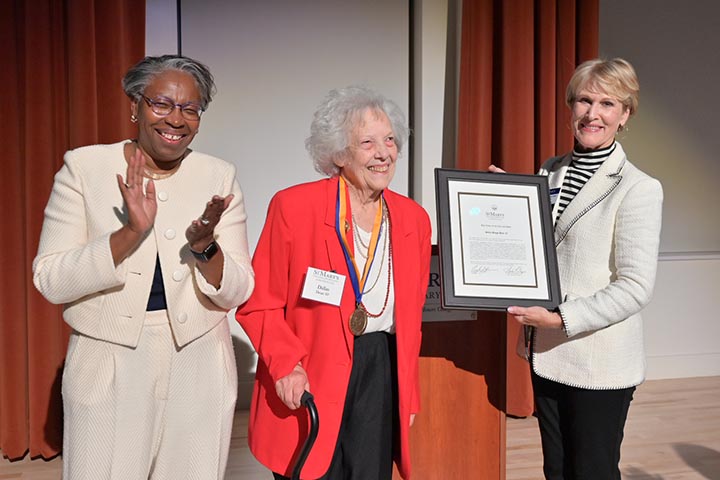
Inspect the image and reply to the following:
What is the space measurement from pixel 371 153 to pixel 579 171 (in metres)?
0.68

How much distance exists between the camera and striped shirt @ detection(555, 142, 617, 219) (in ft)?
6.81

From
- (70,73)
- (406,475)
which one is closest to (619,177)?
(406,475)

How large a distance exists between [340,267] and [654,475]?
2.40m

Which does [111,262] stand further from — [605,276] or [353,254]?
[605,276]

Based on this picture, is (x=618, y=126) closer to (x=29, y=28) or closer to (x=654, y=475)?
(x=654, y=475)

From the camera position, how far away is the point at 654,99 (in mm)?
4969

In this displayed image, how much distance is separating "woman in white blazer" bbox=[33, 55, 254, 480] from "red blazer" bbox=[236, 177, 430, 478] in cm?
13

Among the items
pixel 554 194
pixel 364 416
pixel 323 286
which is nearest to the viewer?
pixel 323 286

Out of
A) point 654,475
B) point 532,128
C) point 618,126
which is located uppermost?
point 532,128

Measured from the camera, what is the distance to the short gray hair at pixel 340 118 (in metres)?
1.96

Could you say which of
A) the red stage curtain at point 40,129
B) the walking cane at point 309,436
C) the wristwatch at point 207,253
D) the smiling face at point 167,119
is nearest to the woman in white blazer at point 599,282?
the walking cane at point 309,436

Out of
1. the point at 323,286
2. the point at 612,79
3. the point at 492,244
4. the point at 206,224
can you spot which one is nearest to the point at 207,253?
the point at 206,224

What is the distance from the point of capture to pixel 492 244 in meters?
2.06

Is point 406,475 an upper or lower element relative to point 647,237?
lower
